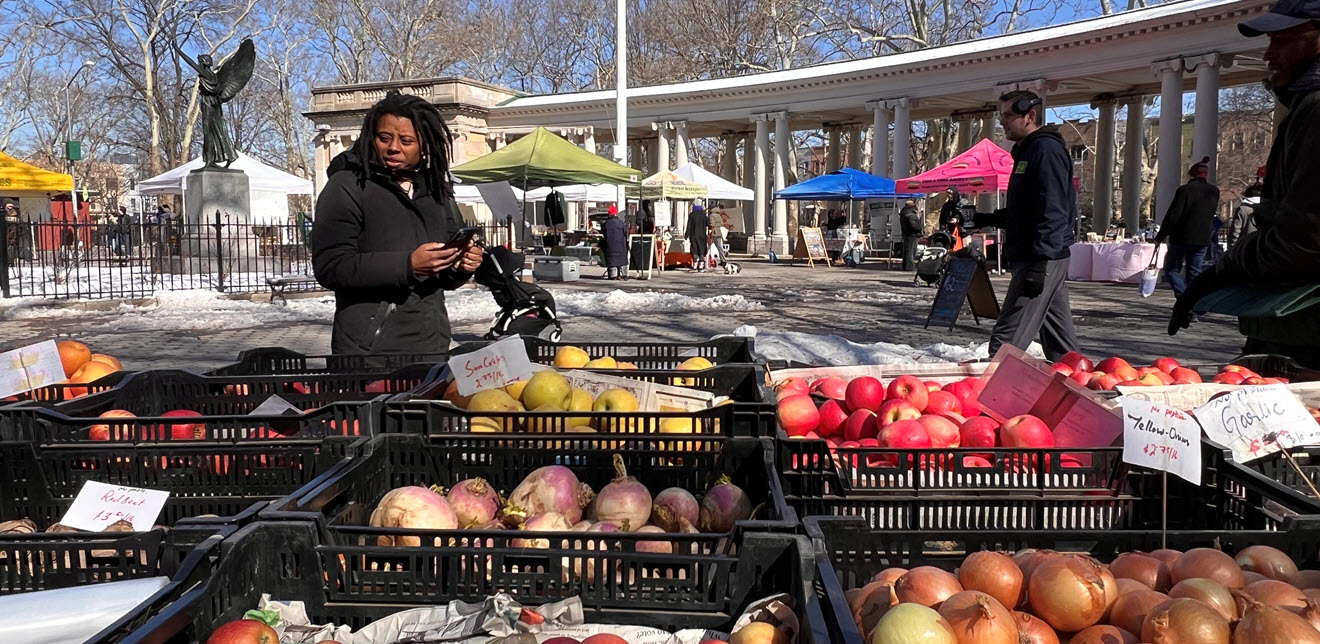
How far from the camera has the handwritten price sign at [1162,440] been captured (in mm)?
2211

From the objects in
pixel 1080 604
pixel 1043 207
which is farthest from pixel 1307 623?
pixel 1043 207

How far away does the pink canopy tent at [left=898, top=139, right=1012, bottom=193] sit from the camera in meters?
21.1

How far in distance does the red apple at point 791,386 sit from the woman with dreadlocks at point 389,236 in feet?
4.43

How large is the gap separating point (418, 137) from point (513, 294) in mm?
794

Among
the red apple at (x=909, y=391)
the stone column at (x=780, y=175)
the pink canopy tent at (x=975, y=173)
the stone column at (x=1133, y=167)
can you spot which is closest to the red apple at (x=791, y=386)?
the red apple at (x=909, y=391)

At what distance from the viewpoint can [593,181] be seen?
18266 mm

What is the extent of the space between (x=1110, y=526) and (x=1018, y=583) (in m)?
0.96

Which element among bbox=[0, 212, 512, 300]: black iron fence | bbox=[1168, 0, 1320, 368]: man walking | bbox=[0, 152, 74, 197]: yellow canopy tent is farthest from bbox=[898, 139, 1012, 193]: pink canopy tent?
bbox=[0, 152, 74, 197]: yellow canopy tent

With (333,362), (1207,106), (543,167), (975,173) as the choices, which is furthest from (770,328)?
(1207,106)

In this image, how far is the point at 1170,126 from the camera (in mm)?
24828

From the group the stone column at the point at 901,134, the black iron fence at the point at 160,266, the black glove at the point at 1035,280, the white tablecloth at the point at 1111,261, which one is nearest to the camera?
the black glove at the point at 1035,280

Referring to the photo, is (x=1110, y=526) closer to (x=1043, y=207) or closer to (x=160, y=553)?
(x=160, y=553)

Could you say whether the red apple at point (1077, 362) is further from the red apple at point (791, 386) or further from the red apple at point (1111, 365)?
the red apple at point (791, 386)

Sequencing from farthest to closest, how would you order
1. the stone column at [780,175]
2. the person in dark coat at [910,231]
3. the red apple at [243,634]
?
the stone column at [780,175], the person in dark coat at [910,231], the red apple at [243,634]
